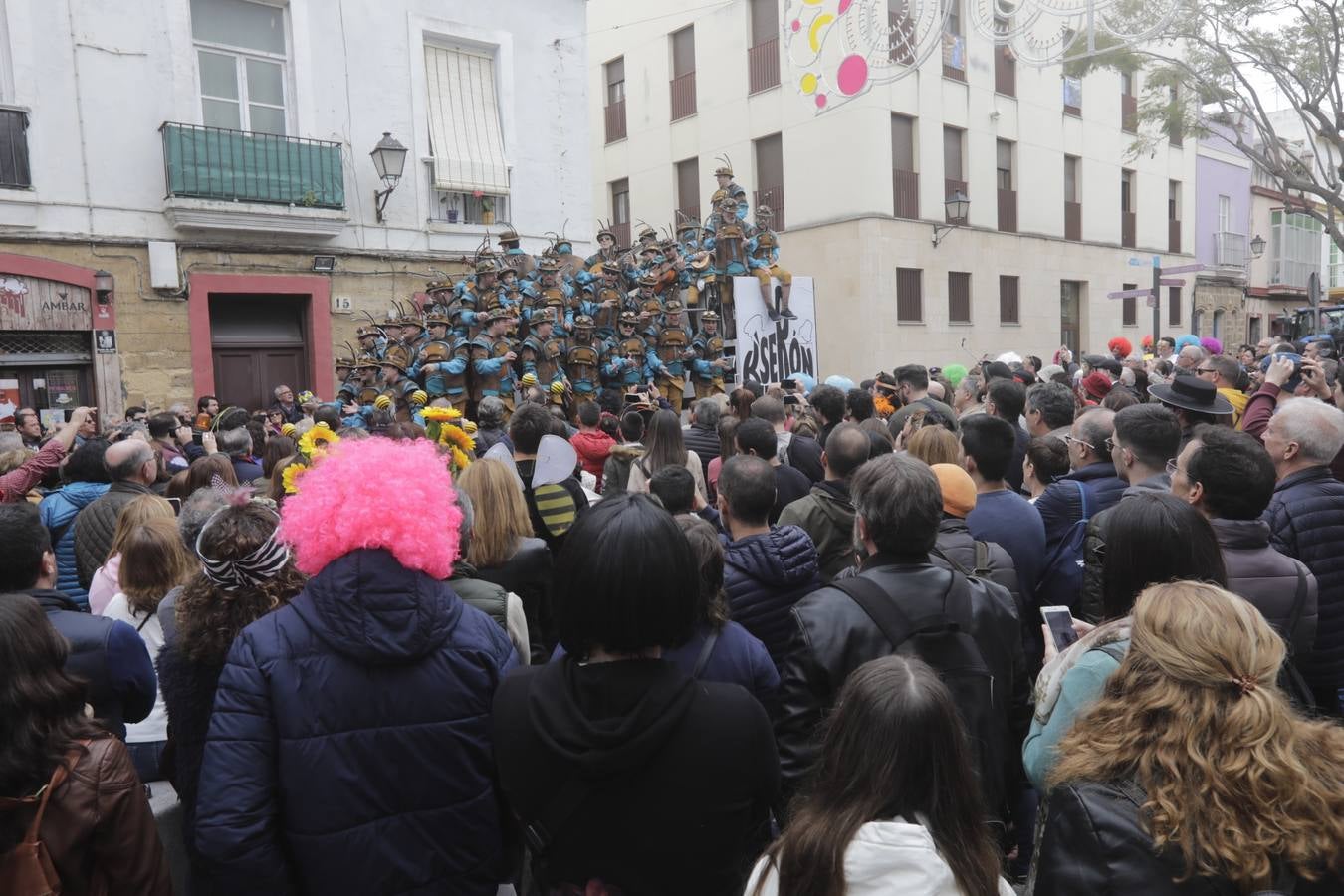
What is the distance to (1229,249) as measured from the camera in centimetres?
3036

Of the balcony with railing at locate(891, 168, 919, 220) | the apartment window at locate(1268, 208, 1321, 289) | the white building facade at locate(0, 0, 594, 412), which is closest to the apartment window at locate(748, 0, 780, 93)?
the balcony with railing at locate(891, 168, 919, 220)

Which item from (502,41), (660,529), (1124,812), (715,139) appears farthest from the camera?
(715,139)

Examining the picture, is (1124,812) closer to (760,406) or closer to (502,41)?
(760,406)

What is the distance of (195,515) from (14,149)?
10.6 metres

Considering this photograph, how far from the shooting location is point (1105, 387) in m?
7.40

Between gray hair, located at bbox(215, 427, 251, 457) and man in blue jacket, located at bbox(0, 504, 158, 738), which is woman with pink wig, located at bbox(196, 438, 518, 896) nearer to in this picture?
man in blue jacket, located at bbox(0, 504, 158, 738)

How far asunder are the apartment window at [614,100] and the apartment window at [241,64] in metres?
13.1

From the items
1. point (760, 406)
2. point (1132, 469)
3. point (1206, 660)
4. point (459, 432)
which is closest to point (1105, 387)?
point (760, 406)

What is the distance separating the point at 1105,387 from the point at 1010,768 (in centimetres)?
550

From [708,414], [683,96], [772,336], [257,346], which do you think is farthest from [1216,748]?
[683,96]

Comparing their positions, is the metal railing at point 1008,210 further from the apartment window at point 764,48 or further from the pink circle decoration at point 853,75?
the pink circle decoration at point 853,75

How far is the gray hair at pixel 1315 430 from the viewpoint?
3.60 metres

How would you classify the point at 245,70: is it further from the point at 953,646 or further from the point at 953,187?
the point at 953,187

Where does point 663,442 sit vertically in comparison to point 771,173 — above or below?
below
